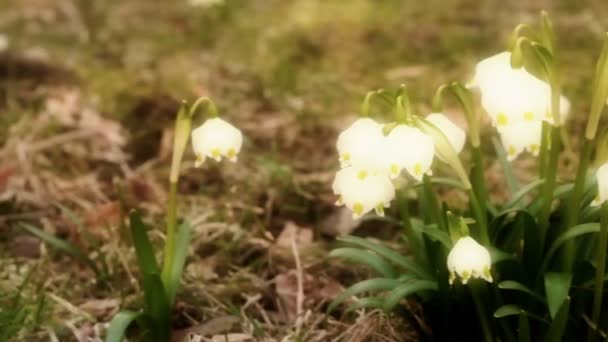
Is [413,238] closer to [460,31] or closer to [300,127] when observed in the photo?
[300,127]

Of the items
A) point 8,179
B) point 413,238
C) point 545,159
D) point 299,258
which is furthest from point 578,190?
point 8,179

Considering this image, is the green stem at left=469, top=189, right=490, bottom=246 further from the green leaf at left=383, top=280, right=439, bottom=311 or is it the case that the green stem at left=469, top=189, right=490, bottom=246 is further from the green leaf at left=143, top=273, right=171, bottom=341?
the green leaf at left=143, top=273, right=171, bottom=341

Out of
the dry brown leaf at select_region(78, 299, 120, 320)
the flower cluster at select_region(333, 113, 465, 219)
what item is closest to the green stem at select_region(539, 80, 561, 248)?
the flower cluster at select_region(333, 113, 465, 219)

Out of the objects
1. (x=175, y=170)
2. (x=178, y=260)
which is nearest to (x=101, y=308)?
(x=178, y=260)

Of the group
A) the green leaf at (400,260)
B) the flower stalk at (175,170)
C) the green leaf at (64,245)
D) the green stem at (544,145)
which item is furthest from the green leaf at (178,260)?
the green stem at (544,145)

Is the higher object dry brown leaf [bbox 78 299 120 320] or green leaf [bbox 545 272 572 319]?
dry brown leaf [bbox 78 299 120 320]

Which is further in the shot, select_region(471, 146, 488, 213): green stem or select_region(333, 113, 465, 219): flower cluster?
select_region(471, 146, 488, 213): green stem
